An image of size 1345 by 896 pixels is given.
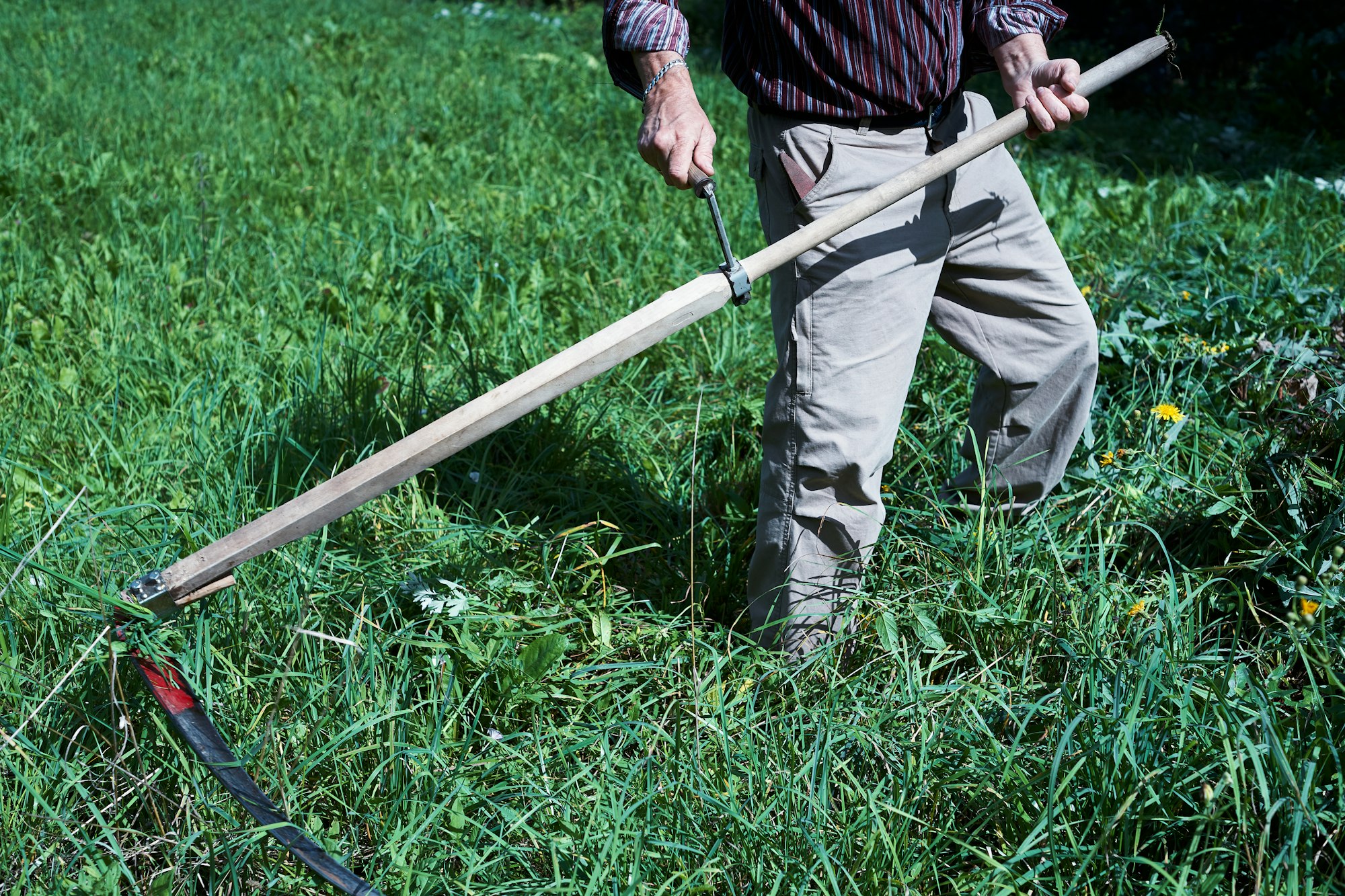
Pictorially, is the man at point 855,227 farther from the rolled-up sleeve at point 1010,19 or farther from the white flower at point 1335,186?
the white flower at point 1335,186

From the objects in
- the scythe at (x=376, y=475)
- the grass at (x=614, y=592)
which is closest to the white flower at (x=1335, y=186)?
the grass at (x=614, y=592)

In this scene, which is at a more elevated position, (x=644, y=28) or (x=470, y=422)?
(x=644, y=28)

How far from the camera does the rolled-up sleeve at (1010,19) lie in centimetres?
192

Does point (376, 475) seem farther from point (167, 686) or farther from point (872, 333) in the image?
point (872, 333)

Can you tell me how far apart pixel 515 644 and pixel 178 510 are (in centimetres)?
81

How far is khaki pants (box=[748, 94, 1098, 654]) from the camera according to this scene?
179 cm

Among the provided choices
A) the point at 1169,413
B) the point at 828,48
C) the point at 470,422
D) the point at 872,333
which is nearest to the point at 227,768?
the point at 470,422

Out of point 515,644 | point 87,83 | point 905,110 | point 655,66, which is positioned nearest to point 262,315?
point 515,644

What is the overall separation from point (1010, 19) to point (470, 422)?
1248 millimetres

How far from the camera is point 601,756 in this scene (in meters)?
1.74

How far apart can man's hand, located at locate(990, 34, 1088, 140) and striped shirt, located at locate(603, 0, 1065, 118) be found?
0.14 m

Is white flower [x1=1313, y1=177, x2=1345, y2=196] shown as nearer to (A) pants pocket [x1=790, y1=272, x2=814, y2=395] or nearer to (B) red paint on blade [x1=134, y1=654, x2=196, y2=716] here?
(A) pants pocket [x1=790, y1=272, x2=814, y2=395]

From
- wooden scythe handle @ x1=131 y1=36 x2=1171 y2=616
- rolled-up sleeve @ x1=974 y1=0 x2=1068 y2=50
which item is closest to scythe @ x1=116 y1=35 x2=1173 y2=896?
wooden scythe handle @ x1=131 y1=36 x2=1171 y2=616

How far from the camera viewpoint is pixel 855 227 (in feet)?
5.90
